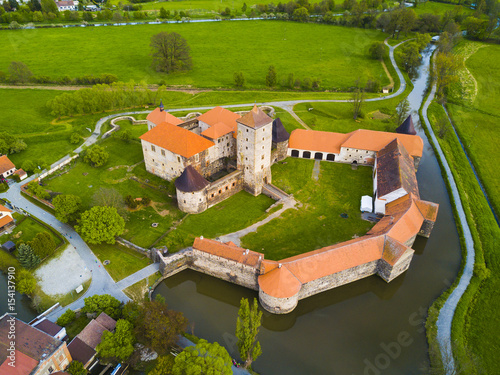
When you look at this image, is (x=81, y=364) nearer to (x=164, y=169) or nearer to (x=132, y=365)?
(x=132, y=365)

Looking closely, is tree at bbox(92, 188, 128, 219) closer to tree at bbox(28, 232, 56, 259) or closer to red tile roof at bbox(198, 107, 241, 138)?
tree at bbox(28, 232, 56, 259)

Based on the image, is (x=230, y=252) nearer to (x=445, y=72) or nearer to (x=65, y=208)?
(x=65, y=208)

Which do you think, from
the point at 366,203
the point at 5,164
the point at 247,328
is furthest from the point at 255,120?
the point at 5,164

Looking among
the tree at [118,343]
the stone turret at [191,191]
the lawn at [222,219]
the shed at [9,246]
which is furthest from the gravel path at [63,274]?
the stone turret at [191,191]

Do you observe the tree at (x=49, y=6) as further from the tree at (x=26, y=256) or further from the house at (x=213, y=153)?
the tree at (x=26, y=256)

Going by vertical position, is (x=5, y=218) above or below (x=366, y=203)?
above

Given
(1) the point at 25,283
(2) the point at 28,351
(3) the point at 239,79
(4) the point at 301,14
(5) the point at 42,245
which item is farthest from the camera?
(4) the point at 301,14

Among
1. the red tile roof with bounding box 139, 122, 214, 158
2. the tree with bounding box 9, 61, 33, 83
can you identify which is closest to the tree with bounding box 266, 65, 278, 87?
the red tile roof with bounding box 139, 122, 214, 158
